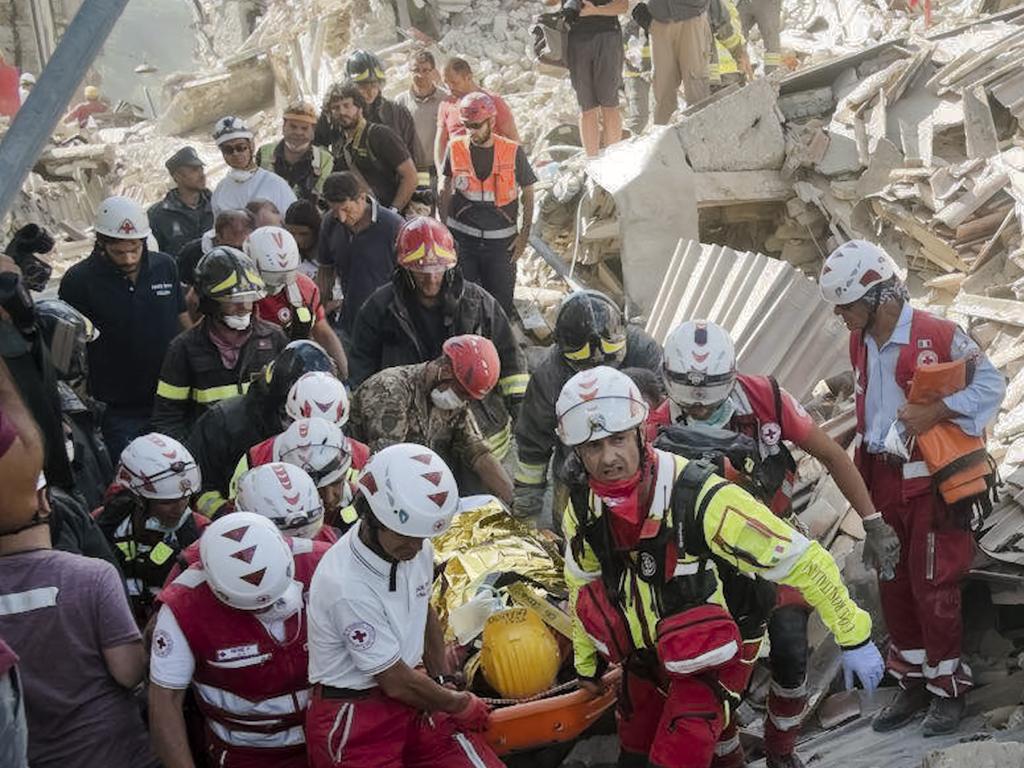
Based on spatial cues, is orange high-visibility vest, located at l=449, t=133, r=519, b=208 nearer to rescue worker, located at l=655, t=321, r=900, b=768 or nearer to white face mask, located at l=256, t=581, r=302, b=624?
rescue worker, located at l=655, t=321, r=900, b=768

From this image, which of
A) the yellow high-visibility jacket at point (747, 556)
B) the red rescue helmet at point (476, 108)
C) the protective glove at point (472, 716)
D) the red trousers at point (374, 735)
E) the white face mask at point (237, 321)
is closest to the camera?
the yellow high-visibility jacket at point (747, 556)

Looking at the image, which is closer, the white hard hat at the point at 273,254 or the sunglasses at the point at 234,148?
the white hard hat at the point at 273,254

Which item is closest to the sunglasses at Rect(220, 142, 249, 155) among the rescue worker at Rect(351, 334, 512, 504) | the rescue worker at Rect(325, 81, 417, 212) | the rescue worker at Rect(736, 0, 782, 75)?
the rescue worker at Rect(325, 81, 417, 212)

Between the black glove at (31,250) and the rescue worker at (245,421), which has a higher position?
the black glove at (31,250)

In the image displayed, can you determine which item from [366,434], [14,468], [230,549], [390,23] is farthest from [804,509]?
[390,23]

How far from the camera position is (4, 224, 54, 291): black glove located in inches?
219

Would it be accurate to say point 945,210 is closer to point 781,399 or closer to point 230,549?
point 781,399

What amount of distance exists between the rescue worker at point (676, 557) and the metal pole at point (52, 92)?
1.70 metres

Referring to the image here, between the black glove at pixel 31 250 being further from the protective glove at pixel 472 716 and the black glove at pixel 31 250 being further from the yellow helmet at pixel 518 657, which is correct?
the protective glove at pixel 472 716

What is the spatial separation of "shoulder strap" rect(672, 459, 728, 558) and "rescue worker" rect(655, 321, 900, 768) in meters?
0.82

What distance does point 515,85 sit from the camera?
16328 millimetres

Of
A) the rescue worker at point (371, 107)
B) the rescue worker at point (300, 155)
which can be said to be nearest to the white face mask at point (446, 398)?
the rescue worker at point (300, 155)

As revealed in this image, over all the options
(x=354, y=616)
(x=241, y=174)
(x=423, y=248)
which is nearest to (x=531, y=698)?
(x=354, y=616)

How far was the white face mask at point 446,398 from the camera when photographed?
18.2 feet
